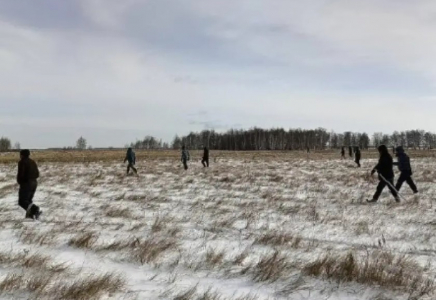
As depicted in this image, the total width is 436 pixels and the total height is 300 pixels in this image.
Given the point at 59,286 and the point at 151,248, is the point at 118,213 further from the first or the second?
the point at 59,286

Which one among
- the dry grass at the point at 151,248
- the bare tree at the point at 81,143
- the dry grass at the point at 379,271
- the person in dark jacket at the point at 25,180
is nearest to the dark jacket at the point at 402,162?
the dry grass at the point at 379,271

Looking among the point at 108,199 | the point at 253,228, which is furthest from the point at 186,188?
the point at 253,228

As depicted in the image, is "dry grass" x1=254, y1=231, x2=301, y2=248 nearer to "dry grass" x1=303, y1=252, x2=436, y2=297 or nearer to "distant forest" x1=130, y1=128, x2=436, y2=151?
"dry grass" x1=303, y1=252, x2=436, y2=297

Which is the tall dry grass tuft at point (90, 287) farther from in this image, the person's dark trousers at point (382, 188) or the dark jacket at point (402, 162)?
the dark jacket at point (402, 162)

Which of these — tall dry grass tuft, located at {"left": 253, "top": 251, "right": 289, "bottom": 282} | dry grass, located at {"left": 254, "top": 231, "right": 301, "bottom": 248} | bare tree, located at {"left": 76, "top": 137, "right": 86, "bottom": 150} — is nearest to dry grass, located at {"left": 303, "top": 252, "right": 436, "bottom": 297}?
tall dry grass tuft, located at {"left": 253, "top": 251, "right": 289, "bottom": 282}

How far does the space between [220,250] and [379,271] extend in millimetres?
2200

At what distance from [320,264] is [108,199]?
8113mm

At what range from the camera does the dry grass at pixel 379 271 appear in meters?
4.03

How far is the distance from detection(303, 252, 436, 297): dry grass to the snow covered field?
0.01 metres

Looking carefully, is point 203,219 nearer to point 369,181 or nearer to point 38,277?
point 38,277

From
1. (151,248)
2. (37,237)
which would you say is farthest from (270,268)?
(37,237)

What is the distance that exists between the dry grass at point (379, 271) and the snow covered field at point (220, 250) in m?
0.01

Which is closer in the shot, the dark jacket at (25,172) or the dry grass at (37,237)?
the dry grass at (37,237)

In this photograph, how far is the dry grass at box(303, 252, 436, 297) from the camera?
4.03 m
